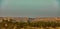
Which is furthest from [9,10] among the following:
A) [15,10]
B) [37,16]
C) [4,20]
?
[37,16]

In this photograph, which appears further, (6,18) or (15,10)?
(15,10)

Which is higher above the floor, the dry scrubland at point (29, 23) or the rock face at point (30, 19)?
the rock face at point (30, 19)

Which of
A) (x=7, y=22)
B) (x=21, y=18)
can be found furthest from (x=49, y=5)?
(x=7, y=22)

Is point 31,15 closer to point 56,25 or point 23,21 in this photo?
point 23,21

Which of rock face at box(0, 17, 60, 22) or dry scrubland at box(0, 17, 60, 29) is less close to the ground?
rock face at box(0, 17, 60, 22)

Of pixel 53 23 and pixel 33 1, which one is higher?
pixel 33 1

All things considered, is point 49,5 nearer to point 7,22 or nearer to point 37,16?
point 37,16

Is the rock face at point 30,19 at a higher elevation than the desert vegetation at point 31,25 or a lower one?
higher
